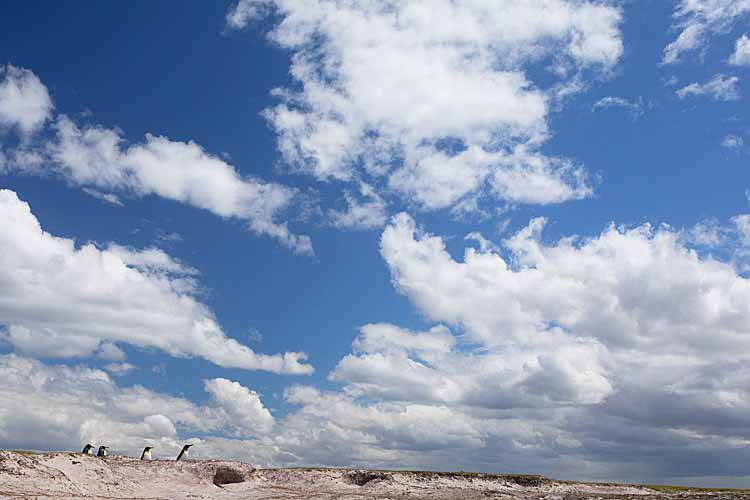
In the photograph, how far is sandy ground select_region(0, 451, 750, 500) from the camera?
45.9 metres

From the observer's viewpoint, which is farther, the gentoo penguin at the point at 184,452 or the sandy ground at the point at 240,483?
the gentoo penguin at the point at 184,452

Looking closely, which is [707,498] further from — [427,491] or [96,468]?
[96,468]

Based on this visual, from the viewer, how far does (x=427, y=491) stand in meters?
56.4

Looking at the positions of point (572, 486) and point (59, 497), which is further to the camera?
point (572, 486)

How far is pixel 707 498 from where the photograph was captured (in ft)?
159

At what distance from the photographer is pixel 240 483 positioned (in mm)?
56938

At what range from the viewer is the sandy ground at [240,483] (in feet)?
151

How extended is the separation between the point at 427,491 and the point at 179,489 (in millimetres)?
22115

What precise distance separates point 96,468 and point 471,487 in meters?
34.1

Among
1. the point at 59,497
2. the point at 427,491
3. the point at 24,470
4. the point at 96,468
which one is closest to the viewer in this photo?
the point at 59,497

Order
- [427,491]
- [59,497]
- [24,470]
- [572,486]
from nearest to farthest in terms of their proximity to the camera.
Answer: [59,497], [24,470], [427,491], [572,486]

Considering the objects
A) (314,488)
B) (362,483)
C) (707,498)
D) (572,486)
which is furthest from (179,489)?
(707,498)

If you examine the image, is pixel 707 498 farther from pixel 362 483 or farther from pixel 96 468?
pixel 96 468

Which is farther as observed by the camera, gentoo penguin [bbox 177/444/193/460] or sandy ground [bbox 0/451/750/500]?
gentoo penguin [bbox 177/444/193/460]
